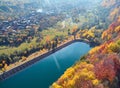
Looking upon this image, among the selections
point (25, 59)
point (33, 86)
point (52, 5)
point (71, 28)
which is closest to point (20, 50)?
point (25, 59)

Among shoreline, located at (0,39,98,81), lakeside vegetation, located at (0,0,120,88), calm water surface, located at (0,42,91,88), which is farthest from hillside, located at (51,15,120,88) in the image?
shoreline, located at (0,39,98,81)

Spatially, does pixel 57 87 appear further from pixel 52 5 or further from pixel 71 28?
pixel 52 5

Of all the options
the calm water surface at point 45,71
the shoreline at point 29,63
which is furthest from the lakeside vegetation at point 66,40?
the calm water surface at point 45,71

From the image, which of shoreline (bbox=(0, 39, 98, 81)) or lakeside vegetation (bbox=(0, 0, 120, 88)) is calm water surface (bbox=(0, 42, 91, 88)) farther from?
lakeside vegetation (bbox=(0, 0, 120, 88))

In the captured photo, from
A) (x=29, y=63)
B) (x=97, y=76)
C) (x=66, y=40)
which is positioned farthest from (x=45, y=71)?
(x=66, y=40)

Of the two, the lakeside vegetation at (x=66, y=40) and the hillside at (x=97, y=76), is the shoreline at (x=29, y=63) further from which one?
the hillside at (x=97, y=76)

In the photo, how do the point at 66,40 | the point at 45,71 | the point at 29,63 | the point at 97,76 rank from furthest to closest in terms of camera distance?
the point at 66,40, the point at 29,63, the point at 45,71, the point at 97,76

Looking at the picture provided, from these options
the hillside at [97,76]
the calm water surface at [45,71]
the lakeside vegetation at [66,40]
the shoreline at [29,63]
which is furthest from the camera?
the shoreline at [29,63]

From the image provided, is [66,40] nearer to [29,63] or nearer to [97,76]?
[29,63]

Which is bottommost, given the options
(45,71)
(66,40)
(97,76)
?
(66,40)
